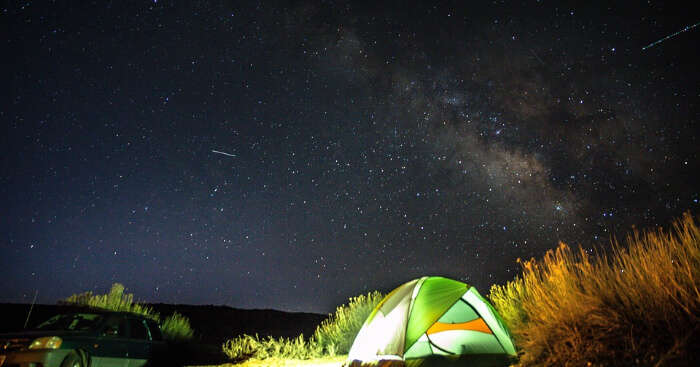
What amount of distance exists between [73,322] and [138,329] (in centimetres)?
130

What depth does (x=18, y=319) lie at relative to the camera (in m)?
24.4

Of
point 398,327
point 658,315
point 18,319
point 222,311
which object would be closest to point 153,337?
point 398,327

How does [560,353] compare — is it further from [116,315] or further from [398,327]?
[116,315]

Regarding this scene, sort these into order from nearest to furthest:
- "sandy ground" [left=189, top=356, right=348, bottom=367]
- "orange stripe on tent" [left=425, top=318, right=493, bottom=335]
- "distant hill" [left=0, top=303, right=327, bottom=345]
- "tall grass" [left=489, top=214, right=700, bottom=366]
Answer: "tall grass" [left=489, top=214, right=700, bottom=366]
"orange stripe on tent" [left=425, top=318, right=493, bottom=335]
"sandy ground" [left=189, top=356, right=348, bottom=367]
"distant hill" [left=0, top=303, right=327, bottom=345]

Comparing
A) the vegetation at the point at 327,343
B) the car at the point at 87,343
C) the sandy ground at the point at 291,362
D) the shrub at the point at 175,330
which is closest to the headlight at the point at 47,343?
the car at the point at 87,343

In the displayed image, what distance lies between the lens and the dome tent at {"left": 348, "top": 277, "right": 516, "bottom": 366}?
23.9ft

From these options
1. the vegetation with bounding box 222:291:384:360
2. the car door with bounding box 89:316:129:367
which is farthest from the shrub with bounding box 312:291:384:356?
the car door with bounding box 89:316:129:367

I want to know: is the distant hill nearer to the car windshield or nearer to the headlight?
the car windshield

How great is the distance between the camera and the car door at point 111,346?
6.98 m

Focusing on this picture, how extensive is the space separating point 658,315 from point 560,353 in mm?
1303

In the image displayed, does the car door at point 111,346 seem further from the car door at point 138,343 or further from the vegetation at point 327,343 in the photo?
the vegetation at point 327,343

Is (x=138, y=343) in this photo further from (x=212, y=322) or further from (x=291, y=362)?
(x=212, y=322)

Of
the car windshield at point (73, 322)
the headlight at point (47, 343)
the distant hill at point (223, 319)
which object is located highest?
the car windshield at point (73, 322)

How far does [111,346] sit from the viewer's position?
7352mm
